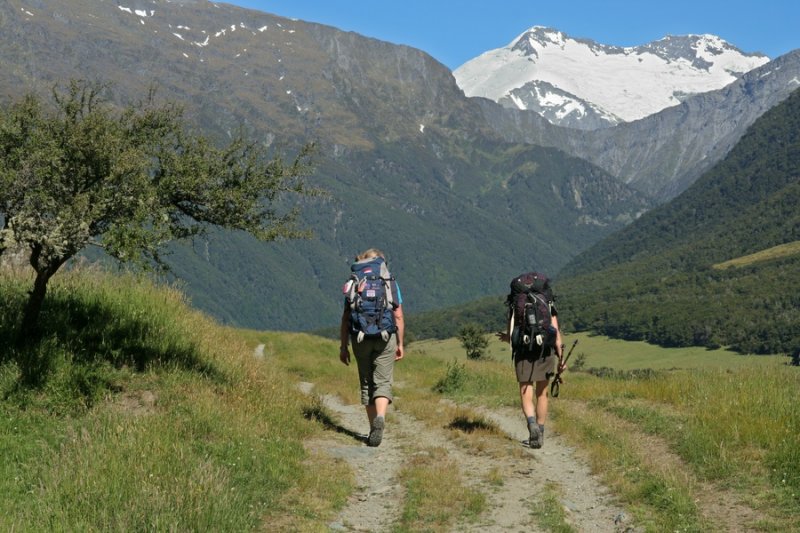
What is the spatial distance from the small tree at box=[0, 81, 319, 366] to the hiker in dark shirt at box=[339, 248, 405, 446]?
2.25 m

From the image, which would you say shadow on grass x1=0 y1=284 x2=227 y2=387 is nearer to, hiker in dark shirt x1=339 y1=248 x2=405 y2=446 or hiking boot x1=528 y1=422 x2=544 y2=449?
hiker in dark shirt x1=339 y1=248 x2=405 y2=446

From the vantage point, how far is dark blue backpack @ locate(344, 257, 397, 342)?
13266 millimetres

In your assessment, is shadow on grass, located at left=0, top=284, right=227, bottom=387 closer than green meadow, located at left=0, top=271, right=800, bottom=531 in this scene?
No

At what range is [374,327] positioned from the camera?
13242 mm

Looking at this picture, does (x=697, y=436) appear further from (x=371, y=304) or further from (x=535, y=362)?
(x=371, y=304)

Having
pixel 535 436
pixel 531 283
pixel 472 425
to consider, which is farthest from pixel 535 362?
pixel 472 425

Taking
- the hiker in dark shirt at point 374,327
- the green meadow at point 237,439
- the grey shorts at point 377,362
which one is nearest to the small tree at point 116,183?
the green meadow at point 237,439

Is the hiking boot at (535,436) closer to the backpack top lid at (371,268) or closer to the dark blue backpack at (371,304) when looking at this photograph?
the dark blue backpack at (371,304)

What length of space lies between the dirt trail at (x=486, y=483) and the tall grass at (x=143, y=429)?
42 centimetres

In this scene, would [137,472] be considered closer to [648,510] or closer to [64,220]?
[64,220]

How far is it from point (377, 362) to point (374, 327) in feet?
2.41

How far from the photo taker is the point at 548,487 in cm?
1080

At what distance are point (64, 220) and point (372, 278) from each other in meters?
4.79

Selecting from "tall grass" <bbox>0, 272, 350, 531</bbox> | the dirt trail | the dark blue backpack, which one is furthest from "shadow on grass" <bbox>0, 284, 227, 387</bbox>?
the dirt trail
